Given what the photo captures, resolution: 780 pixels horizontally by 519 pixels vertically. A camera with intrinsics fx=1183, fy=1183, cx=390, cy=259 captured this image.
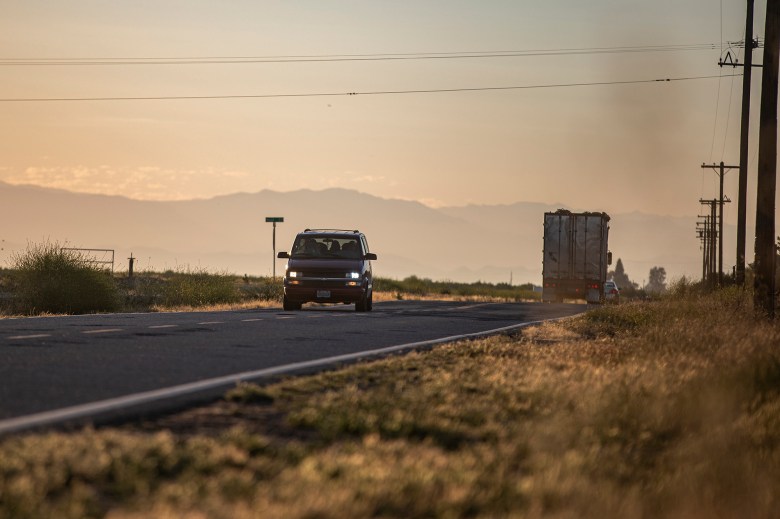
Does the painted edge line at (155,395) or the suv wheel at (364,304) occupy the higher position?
the suv wheel at (364,304)

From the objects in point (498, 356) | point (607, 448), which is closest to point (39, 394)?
point (607, 448)

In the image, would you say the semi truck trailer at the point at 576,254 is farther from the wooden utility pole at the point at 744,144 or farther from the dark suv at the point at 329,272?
the dark suv at the point at 329,272

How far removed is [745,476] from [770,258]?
17.3 m

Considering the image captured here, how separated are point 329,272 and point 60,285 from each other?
27.5 ft

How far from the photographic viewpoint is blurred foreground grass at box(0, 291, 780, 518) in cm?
614

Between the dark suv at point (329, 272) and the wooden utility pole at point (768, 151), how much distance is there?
33.1ft

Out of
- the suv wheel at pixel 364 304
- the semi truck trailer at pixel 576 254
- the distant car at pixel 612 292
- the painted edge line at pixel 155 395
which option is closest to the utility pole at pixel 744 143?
the semi truck trailer at pixel 576 254

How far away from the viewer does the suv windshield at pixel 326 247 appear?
1212 inches

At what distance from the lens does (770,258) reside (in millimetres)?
24781

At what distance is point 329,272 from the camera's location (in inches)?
1184

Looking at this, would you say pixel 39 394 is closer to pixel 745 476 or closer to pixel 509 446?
pixel 509 446

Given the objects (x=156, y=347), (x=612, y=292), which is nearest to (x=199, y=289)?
(x=156, y=347)

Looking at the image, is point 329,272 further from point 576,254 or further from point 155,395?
point 576,254

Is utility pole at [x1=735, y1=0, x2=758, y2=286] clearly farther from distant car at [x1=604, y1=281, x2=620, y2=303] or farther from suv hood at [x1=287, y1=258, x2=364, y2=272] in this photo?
suv hood at [x1=287, y1=258, x2=364, y2=272]
